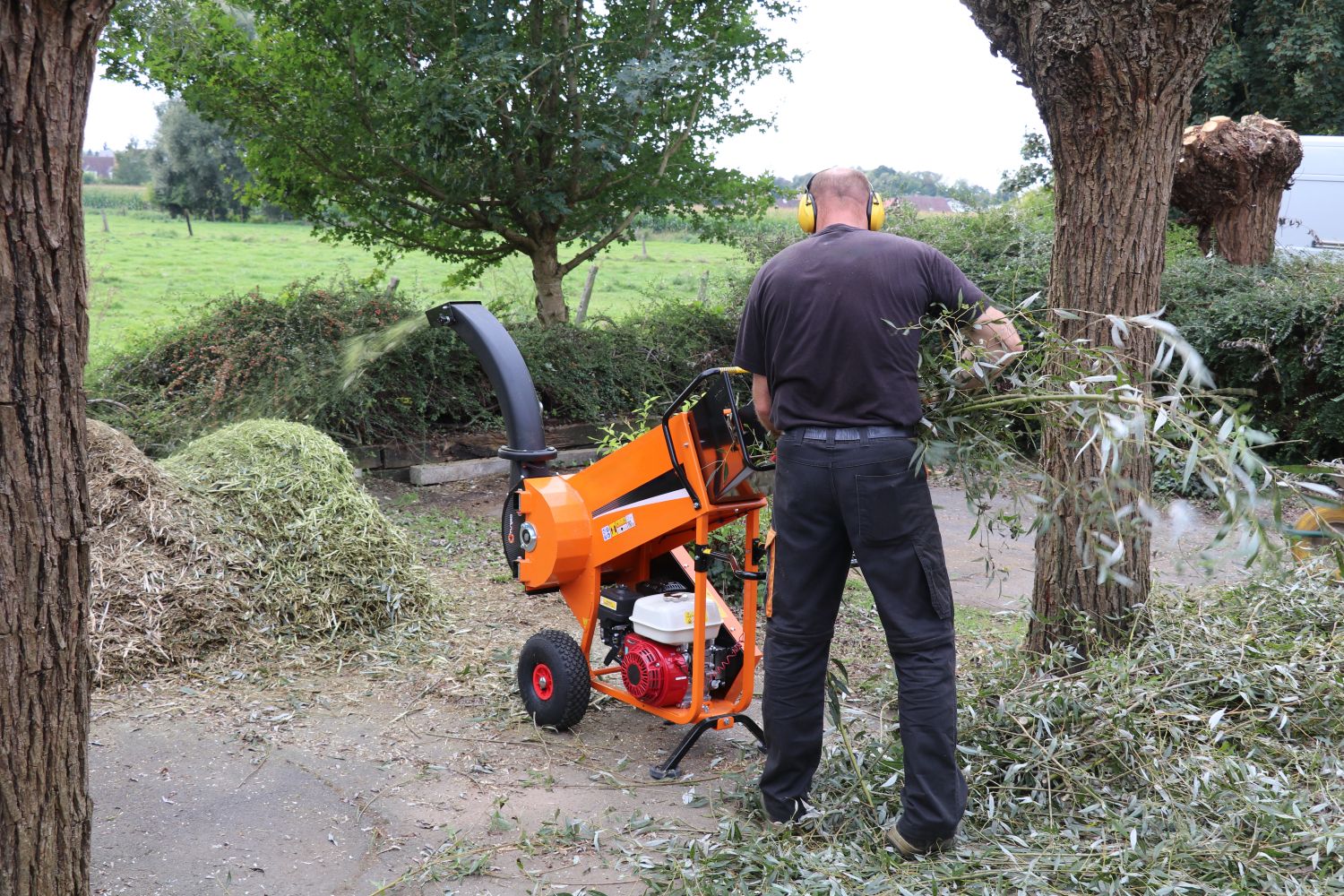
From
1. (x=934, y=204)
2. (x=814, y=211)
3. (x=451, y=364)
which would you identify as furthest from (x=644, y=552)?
(x=934, y=204)

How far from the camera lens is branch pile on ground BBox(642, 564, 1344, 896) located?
2975 millimetres

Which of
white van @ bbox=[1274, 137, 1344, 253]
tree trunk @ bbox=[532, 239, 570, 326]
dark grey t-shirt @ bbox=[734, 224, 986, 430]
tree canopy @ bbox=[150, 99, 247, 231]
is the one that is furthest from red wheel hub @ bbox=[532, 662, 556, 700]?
tree canopy @ bbox=[150, 99, 247, 231]

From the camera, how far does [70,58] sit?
228 cm

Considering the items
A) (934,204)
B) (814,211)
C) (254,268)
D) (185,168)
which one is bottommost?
(254,268)

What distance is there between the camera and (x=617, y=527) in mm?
4203

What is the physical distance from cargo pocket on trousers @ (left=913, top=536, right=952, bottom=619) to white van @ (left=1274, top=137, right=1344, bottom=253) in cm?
1007

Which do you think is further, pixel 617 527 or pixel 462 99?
pixel 462 99

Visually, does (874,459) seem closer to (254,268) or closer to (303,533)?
(303,533)

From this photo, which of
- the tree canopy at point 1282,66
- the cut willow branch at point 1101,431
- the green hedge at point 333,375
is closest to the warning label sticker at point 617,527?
the cut willow branch at point 1101,431

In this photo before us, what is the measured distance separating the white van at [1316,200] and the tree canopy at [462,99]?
6131 mm

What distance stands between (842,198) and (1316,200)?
34.4ft

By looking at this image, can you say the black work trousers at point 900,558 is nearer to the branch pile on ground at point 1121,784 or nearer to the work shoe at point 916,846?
the work shoe at point 916,846

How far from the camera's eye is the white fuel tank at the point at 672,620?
13.6 feet

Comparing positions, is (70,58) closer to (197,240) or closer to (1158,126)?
(1158,126)
